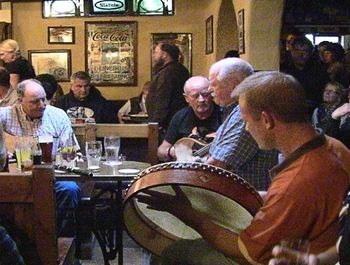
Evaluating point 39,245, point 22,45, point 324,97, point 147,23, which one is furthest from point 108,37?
point 39,245

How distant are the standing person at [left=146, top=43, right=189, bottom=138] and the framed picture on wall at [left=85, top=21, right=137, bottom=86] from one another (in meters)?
4.05

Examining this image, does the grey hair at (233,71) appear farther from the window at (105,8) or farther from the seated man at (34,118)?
the window at (105,8)

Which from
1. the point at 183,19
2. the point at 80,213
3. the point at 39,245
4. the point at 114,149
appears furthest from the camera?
the point at 183,19

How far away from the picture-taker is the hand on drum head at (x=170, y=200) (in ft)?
6.52

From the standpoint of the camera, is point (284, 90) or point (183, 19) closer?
point (284, 90)

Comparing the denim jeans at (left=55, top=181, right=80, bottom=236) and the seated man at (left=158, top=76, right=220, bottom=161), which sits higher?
the seated man at (left=158, top=76, right=220, bottom=161)

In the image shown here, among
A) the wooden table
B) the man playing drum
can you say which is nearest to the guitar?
the wooden table

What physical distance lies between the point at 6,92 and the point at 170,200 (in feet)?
11.8

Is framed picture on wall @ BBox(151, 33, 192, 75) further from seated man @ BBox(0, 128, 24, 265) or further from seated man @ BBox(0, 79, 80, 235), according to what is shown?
seated man @ BBox(0, 128, 24, 265)

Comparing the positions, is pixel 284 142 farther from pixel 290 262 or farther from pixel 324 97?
pixel 324 97

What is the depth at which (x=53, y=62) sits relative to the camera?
9.26 metres

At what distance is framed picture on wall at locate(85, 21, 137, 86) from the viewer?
9180 millimetres

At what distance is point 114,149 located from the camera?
3699mm

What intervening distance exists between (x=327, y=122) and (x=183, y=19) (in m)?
4.85
